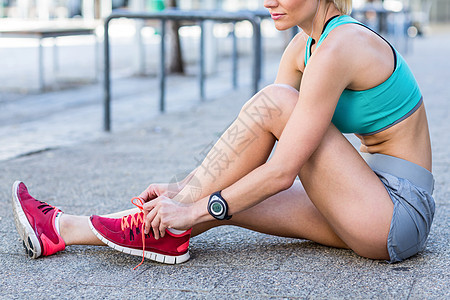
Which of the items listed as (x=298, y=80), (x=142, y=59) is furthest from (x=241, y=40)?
(x=298, y=80)

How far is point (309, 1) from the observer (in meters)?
2.32

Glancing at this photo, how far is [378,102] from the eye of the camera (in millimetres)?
2295

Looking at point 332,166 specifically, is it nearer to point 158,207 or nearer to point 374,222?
point 374,222

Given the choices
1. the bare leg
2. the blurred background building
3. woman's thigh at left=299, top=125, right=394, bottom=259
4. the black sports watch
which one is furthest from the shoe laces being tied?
the blurred background building

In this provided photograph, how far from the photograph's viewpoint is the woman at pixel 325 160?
2.20 meters

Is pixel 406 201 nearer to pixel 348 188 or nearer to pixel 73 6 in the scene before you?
pixel 348 188

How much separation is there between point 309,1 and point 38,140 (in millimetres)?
3560

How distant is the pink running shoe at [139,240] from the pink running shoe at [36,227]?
20 centimetres

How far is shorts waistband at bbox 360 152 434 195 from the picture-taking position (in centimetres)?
239

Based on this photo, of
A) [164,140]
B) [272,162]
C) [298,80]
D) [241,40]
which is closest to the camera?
[272,162]

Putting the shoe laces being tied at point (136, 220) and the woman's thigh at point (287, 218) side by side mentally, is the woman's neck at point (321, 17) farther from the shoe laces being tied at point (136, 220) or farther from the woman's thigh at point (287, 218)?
the shoe laces being tied at point (136, 220)

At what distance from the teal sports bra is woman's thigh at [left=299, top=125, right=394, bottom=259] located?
11 cm

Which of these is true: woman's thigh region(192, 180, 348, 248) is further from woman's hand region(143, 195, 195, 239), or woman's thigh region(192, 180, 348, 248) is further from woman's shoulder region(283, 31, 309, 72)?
woman's shoulder region(283, 31, 309, 72)

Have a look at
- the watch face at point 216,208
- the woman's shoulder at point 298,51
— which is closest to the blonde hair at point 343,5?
the woman's shoulder at point 298,51
